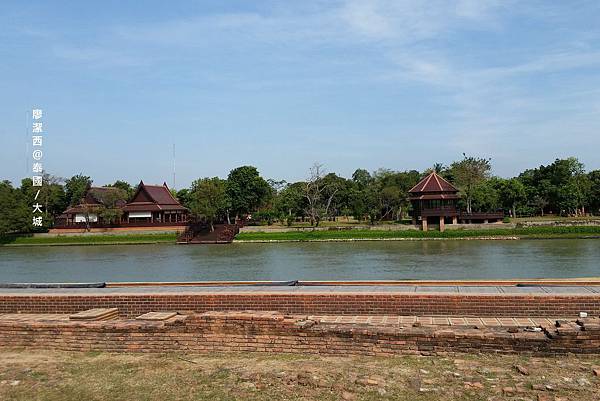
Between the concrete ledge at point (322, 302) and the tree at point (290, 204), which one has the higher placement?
the tree at point (290, 204)

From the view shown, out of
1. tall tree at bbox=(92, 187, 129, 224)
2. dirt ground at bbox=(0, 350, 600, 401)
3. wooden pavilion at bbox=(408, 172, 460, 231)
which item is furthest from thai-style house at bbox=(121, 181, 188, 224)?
dirt ground at bbox=(0, 350, 600, 401)

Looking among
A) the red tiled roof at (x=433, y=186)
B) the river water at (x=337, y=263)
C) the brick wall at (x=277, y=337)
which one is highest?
the red tiled roof at (x=433, y=186)

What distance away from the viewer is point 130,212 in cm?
5838

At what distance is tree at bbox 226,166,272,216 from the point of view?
60281mm

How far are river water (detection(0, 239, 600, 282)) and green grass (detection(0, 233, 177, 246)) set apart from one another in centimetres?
935

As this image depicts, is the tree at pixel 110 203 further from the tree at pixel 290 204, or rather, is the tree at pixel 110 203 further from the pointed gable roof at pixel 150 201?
the tree at pixel 290 204

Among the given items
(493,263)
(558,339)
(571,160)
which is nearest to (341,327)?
(558,339)

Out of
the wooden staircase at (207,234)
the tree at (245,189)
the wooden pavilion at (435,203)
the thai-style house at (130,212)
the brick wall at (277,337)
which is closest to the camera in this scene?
the brick wall at (277,337)

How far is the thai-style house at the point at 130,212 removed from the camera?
56656 millimetres

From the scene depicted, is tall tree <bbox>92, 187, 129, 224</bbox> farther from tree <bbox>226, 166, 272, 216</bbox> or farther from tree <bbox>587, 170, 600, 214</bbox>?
tree <bbox>587, 170, 600, 214</bbox>

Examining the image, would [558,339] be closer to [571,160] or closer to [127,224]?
[127,224]

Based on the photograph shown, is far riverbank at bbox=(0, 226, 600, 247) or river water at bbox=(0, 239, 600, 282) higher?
far riverbank at bbox=(0, 226, 600, 247)

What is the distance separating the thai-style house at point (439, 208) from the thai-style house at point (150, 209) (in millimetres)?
25621

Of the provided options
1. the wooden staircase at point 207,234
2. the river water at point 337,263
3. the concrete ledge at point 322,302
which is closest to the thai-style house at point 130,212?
the wooden staircase at point 207,234
